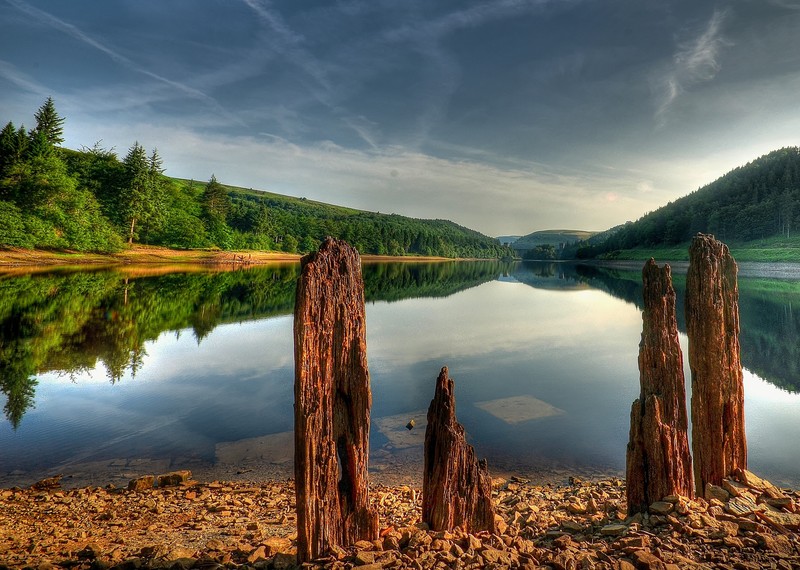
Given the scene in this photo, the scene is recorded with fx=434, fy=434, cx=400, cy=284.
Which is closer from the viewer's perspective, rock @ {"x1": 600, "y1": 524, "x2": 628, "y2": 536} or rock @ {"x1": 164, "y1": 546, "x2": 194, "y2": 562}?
rock @ {"x1": 164, "y1": 546, "x2": 194, "y2": 562}

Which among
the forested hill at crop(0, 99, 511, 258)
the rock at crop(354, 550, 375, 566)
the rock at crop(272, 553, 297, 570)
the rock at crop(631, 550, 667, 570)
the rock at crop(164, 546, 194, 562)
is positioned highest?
the forested hill at crop(0, 99, 511, 258)

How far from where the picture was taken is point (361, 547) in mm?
5348

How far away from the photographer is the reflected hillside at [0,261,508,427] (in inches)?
757

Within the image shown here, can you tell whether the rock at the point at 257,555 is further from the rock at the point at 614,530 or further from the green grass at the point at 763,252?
the green grass at the point at 763,252

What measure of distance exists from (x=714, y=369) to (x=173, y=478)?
11.2 m

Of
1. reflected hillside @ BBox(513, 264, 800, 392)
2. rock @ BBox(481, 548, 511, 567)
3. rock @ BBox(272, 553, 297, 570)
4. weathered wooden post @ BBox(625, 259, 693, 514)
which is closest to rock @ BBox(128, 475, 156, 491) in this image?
rock @ BBox(272, 553, 297, 570)

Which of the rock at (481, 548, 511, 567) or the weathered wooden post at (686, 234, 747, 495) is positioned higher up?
the weathered wooden post at (686, 234, 747, 495)

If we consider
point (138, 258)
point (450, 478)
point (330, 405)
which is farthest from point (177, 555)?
point (138, 258)

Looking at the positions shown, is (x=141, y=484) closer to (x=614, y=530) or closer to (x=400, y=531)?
(x=400, y=531)

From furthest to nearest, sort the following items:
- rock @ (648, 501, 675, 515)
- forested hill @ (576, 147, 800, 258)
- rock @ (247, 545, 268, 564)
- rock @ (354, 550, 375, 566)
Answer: forested hill @ (576, 147, 800, 258) < rock @ (648, 501, 675, 515) < rock @ (247, 545, 268, 564) < rock @ (354, 550, 375, 566)

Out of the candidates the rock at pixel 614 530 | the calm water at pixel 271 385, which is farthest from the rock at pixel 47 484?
the rock at pixel 614 530

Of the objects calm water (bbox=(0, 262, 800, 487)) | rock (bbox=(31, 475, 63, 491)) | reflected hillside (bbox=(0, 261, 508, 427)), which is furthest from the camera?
reflected hillside (bbox=(0, 261, 508, 427))

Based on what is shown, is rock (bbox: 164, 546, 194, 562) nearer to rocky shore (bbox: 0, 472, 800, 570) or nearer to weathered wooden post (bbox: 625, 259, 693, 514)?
rocky shore (bbox: 0, 472, 800, 570)

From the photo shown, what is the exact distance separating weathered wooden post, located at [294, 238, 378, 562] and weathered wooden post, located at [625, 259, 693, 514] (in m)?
4.36
